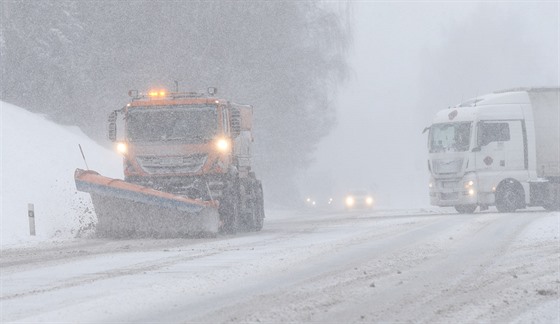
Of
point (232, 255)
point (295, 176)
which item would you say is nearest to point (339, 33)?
point (295, 176)

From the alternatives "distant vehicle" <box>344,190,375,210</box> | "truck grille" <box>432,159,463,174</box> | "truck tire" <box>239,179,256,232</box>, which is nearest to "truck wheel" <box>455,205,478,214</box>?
"truck grille" <box>432,159,463,174</box>

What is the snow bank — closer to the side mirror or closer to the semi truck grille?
the side mirror

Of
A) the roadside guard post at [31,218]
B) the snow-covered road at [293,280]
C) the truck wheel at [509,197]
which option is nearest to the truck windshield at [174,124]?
the roadside guard post at [31,218]

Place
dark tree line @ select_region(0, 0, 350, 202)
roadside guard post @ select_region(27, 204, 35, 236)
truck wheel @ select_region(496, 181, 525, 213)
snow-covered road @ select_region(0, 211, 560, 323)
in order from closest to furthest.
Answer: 1. snow-covered road @ select_region(0, 211, 560, 323)
2. roadside guard post @ select_region(27, 204, 35, 236)
3. truck wheel @ select_region(496, 181, 525, 213)
4. dark tree line @ select_region(0, 0, 350, 202)

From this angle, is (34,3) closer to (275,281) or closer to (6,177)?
(6,177)

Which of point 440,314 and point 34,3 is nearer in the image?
point 440,314

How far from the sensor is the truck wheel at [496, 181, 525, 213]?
107 feet

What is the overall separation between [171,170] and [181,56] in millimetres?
22173

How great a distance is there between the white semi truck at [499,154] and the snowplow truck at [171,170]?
36.3 ft

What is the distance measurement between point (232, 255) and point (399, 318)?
23.5 ft

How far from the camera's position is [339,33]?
170 feet

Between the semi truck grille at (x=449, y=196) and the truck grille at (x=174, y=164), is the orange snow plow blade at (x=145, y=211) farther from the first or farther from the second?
the semi truck grille at (x=449, y=196)

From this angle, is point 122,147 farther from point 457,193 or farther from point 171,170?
point 457,193

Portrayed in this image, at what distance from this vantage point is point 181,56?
4425 centimetres
